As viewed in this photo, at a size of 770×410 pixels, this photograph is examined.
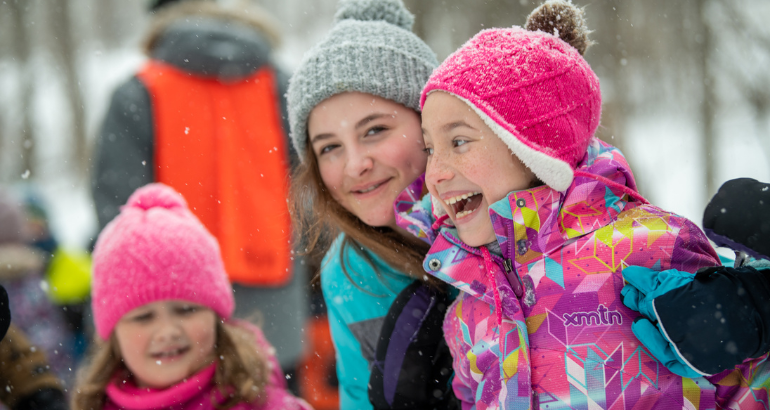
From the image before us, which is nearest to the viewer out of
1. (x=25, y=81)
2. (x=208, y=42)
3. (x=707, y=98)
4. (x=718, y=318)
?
(x=718, y=318)

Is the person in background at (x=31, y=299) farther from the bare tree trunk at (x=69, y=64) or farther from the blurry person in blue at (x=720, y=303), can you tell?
the bare tree trunk at (x=69, y=64)

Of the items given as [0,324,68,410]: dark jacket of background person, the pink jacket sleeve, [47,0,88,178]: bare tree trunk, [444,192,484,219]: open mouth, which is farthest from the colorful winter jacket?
[47,0,88,178]: bare tree trunk

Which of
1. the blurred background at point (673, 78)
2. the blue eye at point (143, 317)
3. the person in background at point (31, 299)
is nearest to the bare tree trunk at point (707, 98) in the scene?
the blurred background at point (673, 78)

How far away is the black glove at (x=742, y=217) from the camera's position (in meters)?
1.12

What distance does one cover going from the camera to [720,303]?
1.13 m

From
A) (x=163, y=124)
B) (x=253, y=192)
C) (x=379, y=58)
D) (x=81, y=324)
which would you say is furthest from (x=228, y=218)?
(x=81, y=324)

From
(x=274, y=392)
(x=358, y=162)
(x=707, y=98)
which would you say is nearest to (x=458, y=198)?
(x=358, y=162)

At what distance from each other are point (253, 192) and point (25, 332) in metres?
1.86

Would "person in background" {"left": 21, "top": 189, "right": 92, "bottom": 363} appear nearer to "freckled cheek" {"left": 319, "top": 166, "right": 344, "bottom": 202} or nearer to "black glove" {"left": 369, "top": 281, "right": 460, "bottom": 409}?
"freckled cheek" {"left": 319, "top": 166, "right": 344, "bottom": 202}

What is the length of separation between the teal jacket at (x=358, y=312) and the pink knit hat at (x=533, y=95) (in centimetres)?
83

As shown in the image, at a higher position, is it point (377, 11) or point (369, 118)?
point (377, 11)

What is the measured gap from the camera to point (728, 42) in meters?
4.09

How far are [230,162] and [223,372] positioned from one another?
1259mm

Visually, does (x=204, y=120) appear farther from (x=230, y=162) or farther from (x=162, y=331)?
(x=162, y=331)
